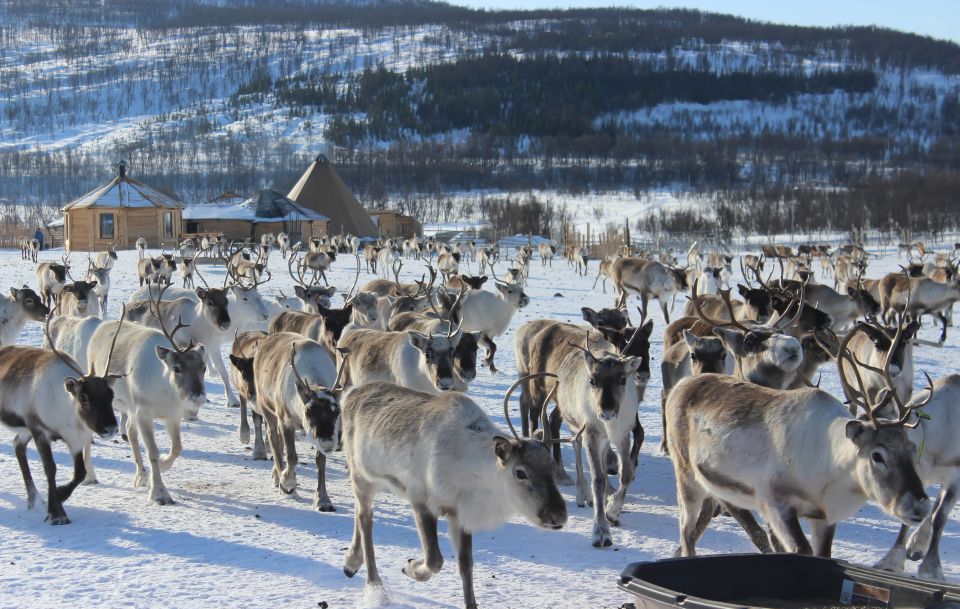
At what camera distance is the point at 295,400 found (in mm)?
6871

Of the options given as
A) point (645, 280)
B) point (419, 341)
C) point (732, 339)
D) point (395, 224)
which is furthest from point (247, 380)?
point (395, 224)

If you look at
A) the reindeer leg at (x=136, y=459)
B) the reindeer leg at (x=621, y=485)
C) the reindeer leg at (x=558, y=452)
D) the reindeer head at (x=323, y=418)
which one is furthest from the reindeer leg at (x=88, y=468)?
the reindeer leg at (x=621, y=485)

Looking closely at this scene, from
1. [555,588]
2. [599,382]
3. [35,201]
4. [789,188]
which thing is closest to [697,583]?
[555,588]

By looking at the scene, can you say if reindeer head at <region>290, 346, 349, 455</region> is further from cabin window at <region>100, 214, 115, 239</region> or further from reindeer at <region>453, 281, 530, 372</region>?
cabin window at <region>100, 214, 115, 239</region>

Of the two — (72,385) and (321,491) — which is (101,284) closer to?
(72,385)

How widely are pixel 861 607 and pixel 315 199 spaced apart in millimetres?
53952

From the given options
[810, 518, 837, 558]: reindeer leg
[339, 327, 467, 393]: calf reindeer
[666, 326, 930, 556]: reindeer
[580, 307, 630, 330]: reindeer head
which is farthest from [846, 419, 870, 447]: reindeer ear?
[580, 307, 630, 330]: reindeer head

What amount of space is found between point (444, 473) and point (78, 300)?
10143mm

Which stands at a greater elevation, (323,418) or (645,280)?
(323,418)

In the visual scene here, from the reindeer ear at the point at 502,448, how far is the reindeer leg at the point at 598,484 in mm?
1584

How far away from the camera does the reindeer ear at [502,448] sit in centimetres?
467

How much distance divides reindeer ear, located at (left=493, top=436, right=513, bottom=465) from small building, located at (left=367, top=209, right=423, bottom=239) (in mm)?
67067

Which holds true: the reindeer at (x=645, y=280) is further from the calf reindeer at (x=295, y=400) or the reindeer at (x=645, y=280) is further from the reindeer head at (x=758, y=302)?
the calf reindeer at (x=295, y=400)

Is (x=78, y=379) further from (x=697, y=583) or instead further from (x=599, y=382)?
(x=697, y=583)
